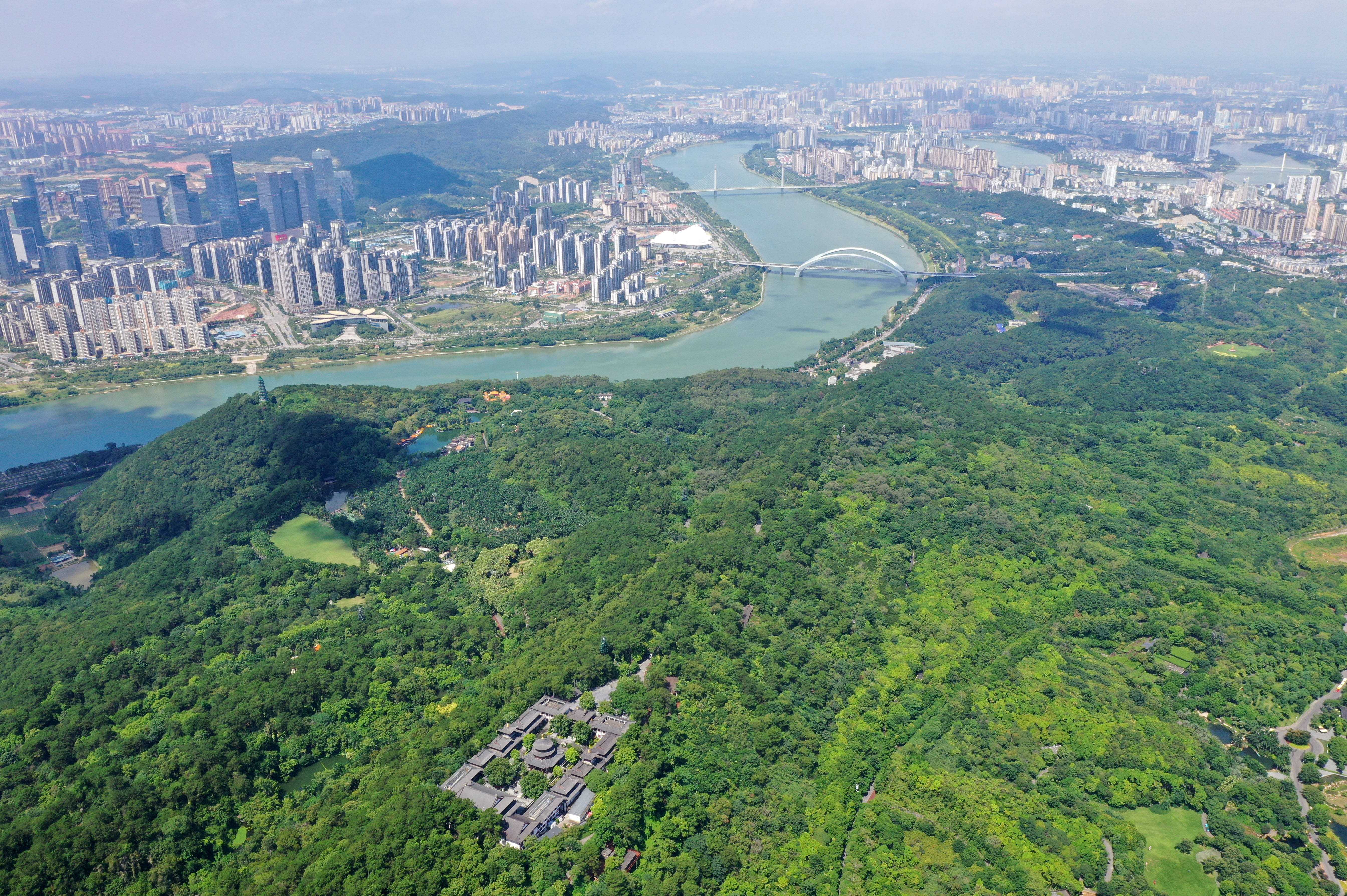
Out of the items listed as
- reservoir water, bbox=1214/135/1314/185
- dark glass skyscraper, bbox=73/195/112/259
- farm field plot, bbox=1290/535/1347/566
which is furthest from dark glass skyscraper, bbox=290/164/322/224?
reservoir water, bbox=1214/135/1314/185

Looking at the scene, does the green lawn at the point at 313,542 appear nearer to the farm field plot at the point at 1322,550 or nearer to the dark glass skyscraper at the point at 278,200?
the farm field plot at the point at 1322,550

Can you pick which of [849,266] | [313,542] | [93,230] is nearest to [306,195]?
[93,230]

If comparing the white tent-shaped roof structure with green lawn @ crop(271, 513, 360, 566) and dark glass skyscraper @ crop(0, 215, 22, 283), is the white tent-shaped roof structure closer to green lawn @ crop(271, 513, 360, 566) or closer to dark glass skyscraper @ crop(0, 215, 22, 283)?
dark glass skyscraper @ crop(0, 215, 22, 283)

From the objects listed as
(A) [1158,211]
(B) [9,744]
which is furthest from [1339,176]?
(B) [9,744]

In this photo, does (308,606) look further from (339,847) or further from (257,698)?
(339,847)

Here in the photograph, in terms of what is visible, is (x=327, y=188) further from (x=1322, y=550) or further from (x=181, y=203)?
(x=1322, y=550)
